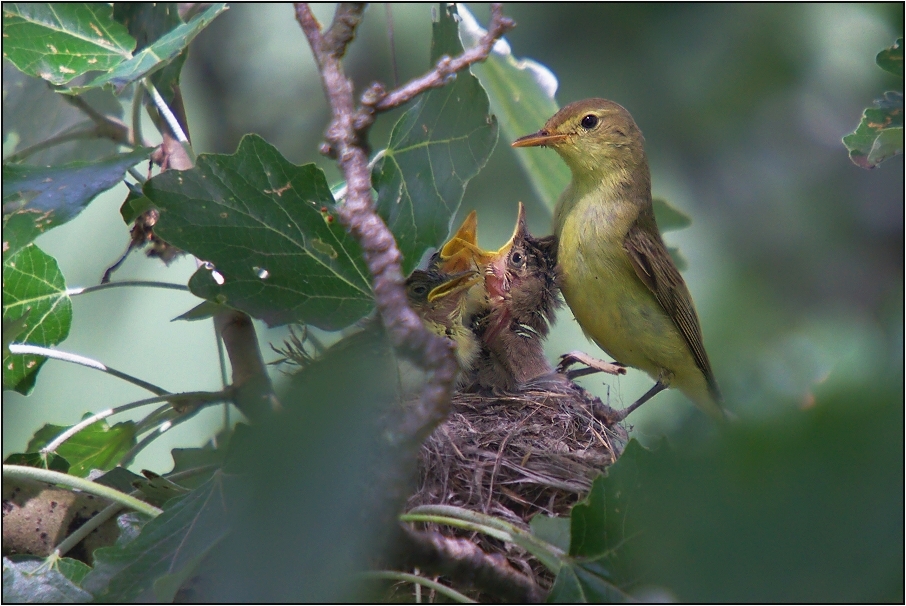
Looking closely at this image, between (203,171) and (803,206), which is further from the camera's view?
(803,206)

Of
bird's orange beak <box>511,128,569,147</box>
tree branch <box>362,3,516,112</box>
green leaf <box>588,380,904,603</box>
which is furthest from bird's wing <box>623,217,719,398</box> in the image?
green leaf <box>588,380,904,603</box>

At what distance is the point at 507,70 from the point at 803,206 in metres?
4.45

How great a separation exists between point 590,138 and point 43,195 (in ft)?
8.11

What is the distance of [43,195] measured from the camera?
83.0 inches

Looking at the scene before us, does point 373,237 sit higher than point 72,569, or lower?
higher

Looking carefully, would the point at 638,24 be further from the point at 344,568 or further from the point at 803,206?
the point at 344,568

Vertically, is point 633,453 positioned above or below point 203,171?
below

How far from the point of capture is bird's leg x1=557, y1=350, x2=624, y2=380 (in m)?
3.93

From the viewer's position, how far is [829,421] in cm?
70

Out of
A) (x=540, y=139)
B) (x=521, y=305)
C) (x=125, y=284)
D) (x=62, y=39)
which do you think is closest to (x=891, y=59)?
(x=540, y=139)

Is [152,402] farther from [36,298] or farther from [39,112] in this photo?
[39,112]

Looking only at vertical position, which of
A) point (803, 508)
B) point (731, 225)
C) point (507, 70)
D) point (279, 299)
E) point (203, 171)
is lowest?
point (803, 508)

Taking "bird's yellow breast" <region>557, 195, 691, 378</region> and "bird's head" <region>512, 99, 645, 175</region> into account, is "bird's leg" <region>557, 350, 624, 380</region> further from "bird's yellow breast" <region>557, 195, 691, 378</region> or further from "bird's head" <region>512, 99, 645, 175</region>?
"bird's head" <region>512, 99, 645, 175</region>

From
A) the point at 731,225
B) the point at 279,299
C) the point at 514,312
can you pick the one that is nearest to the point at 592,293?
the point at 514,312
